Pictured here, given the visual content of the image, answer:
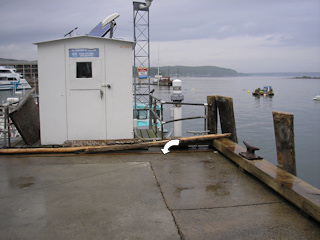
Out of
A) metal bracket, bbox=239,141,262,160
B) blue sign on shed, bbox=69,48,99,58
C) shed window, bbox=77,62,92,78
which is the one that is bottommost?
metal bracket, bbox=239,141,262,160

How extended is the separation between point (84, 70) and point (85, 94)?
55 cm

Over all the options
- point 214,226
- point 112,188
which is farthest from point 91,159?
point 214,226

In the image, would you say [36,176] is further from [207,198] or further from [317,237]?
[317,237]

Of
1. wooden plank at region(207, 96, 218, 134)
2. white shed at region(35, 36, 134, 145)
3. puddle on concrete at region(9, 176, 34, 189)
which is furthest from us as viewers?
wooden plank at region(207, 96, 218, 134)

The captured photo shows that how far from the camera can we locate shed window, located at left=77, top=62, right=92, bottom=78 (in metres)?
7.34

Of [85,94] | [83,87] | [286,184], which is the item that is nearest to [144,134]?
[85,94]

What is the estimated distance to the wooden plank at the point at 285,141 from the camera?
489cm

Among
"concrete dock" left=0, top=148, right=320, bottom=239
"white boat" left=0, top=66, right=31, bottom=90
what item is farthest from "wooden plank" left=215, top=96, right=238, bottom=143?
"white boat" left=0, top=66, right=31, bottom=90

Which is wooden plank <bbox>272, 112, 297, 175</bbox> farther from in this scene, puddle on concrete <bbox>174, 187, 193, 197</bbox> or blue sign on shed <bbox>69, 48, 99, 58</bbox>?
blue sign on shed <bbox>69, 48, 99, 58</bbox>

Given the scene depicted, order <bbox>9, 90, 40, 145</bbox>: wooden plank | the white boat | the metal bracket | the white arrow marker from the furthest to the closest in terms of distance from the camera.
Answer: the white boat
<bbox>9, 90, 40, 145</bbox>: wooden plank
the white arrow marker
the metal bracket

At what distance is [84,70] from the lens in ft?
24.1

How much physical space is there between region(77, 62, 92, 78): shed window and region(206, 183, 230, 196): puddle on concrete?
3.99 metres

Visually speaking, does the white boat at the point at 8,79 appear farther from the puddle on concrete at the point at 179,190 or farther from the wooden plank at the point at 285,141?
the wooden plank at the point at 285,141

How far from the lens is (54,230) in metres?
3.47
